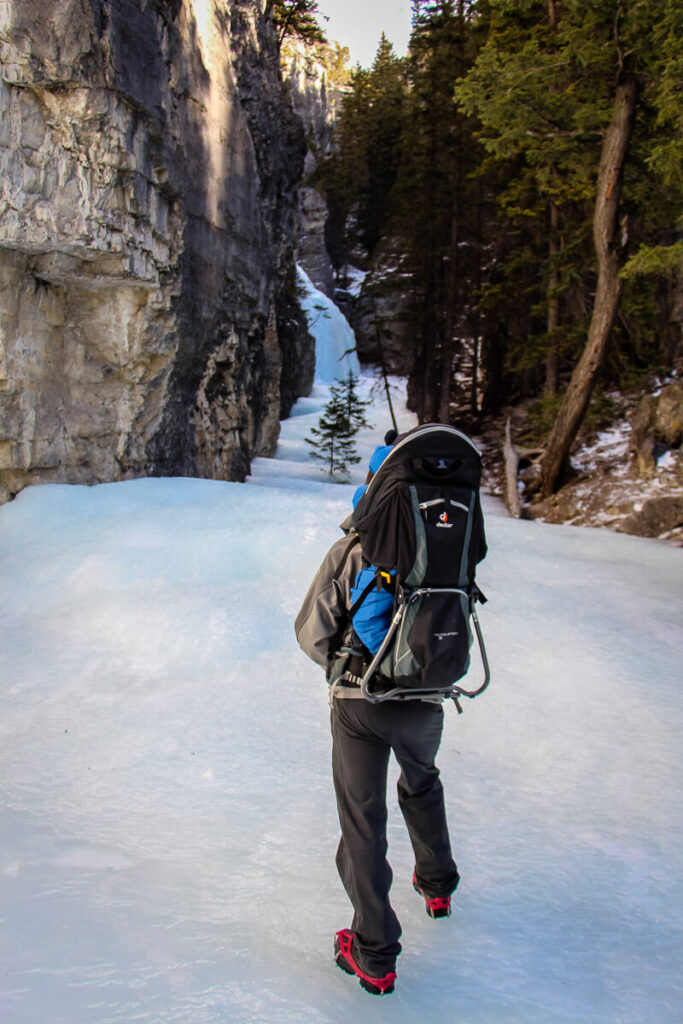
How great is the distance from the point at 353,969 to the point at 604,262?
1014cm

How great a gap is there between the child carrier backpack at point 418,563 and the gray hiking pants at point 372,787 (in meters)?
0.10

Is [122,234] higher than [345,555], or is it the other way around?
[122,234]

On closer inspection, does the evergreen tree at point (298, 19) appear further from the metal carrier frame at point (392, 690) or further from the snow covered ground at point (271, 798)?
the metal carrier frame at point (392, 690)

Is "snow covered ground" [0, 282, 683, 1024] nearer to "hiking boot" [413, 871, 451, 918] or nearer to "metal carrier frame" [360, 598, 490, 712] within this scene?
"hiking boot" [413, 871, 451, 918]

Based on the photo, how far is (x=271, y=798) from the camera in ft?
10.2

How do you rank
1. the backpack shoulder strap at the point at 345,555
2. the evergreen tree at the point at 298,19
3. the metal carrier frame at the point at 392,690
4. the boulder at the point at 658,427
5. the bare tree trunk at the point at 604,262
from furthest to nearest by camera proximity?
1. the evergreen tree at the point at 298,19
2. the boulder at the point at 658,427
3. the bare tree trunk at the point at 604,262
4. the backpack shoulder strap at the point at 345,555
5. the metal carrier frame at the point at 392,690

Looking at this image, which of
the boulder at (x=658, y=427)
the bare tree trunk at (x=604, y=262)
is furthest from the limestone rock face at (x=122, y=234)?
the boulder at (x=658, y=427)

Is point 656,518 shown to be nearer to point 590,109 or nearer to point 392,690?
point 590,109

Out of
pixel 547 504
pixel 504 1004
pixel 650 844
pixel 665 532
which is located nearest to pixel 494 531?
pixel 665 532

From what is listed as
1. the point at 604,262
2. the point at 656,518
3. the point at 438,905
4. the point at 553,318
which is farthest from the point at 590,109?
the point at 438,905

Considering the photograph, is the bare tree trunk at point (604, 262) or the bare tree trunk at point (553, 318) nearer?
the bare tree trunk at point (604, 262)

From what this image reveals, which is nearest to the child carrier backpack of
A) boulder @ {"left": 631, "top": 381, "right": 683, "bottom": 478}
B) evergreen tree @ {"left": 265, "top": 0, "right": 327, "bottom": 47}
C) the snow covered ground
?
the snow covered ground

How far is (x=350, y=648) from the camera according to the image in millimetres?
2098

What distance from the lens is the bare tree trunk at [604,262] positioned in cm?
904
